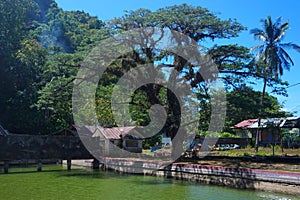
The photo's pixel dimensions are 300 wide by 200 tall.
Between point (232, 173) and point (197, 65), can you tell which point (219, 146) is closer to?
point (197, 65)

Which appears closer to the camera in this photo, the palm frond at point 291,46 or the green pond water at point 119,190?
the green pond water at point 119,190

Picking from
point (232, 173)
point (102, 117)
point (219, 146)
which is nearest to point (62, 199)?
point (232, 173)

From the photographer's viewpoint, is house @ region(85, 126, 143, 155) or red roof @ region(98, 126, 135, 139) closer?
house @ region(85, 126, 143, 155)

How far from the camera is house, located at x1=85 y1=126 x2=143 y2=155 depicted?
26.8 meters

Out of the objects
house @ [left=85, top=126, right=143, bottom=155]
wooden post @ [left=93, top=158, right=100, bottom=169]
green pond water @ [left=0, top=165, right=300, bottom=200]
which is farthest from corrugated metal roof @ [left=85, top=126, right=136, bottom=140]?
green pond water @ [left=0, top=165, right=300, bottom=200]

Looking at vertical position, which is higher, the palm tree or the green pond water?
the palm tree

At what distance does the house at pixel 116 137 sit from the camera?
87.8 ft

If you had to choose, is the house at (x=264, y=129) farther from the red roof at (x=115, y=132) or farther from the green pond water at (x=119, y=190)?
the red roof at (x=115, y=132)

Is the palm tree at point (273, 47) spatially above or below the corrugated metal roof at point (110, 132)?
above

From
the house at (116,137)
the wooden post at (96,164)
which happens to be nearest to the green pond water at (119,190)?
the wooden post at (96,164)

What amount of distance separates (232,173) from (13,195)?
781 cm

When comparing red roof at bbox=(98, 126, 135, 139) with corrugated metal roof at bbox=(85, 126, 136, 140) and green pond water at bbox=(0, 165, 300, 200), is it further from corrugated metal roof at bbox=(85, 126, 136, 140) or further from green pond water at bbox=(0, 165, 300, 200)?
green pond water at bbox=(0, 165, 300, 200)

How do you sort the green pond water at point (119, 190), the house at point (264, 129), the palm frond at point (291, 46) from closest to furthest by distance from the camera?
the green pond water at point (119, 190) → the house at point (264, 129) → the palm frond at point (291, 46)

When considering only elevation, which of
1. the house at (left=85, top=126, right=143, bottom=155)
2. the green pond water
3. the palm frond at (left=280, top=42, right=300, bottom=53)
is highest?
the palm frond at (left=280, top=42, right=300, bottom=53)
